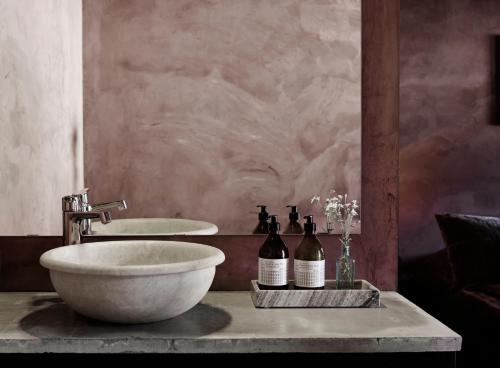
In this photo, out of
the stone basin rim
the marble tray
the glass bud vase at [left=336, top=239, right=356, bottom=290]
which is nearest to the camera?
the stone basin rim

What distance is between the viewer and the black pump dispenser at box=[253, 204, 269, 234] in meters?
1.50

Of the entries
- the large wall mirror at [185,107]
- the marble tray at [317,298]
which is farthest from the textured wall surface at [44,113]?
the marble tray at [317,298]

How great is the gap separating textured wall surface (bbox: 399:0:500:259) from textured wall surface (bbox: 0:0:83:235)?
197 centimetres

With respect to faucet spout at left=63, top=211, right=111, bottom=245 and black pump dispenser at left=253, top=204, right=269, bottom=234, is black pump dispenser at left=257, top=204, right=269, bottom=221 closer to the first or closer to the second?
black pump dispenser at left=253, top=204, right=269, bottom=234

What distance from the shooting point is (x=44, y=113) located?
1.52 m

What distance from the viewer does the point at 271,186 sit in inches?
59.2

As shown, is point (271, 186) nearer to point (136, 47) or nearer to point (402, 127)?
point (136, 47)

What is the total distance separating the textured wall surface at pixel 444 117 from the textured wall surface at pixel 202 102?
62.0 inches

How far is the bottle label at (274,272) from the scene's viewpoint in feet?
4.38

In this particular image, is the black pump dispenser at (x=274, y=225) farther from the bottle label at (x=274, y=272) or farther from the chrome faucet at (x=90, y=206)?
the chrome faucet at (x=90, y=206)

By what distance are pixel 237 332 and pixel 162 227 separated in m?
0.51

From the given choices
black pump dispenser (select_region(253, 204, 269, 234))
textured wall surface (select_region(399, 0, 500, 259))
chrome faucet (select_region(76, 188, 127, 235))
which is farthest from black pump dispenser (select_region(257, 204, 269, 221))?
textured wall surface (select_region(399, 0, 500, 259))

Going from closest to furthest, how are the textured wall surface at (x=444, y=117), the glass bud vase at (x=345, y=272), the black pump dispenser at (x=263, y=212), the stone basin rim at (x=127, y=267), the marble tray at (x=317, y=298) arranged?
1. the stone basin rim at (x=127, y=267)
2. the marble tray at (x=317, y=298)
3. the glass bud vase at (x=345, y=272)
4. the black pump dispenser at (x=263, y=212)
5. the textured wall surface at (x=444, y=117)

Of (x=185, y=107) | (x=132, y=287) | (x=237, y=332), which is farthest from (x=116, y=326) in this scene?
(x=185, y=107)
